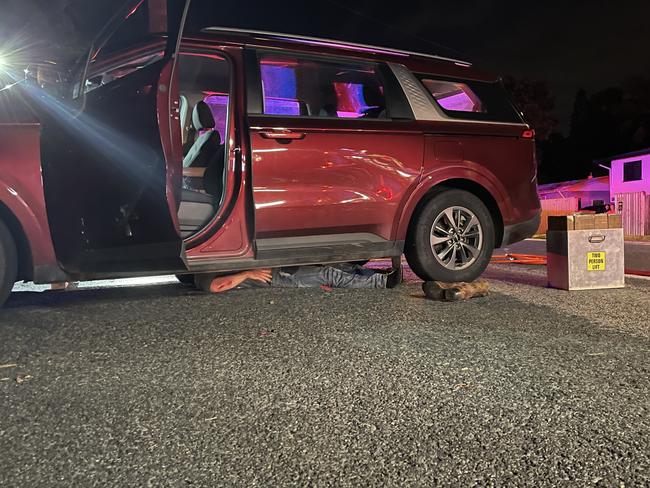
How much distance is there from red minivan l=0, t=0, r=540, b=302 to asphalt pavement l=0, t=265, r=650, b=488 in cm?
54

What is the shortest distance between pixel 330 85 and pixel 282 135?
3.42 feet

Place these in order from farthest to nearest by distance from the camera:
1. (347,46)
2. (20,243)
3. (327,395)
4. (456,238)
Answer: (456,238) < (347,46) < (20,243) < (327,395)

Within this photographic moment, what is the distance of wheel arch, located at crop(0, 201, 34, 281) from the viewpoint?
3637mm

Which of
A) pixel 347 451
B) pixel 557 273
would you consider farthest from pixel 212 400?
pixel 557 273

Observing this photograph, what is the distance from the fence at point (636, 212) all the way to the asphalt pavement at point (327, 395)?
722 inches

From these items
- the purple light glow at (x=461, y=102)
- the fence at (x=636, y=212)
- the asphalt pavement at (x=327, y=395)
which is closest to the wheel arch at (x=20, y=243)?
the asphalt pavement at (x=327, y=395)

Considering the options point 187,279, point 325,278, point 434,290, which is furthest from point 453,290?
point 187,279

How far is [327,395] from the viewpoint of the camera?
2.34 m

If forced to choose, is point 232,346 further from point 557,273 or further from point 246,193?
point 557,273

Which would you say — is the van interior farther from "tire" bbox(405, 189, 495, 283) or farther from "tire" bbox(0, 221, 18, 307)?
"tire" bbox(405, 189, 495, 283)

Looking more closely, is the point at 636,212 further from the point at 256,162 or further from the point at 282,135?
the point at 256,162

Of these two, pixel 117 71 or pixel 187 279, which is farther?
pixel 187 279

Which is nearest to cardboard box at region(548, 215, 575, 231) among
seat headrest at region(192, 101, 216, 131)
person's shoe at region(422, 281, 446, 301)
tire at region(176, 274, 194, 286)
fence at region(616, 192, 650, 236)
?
person's shoe at region(422, 281, 446, 301)

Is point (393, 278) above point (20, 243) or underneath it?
underneath
